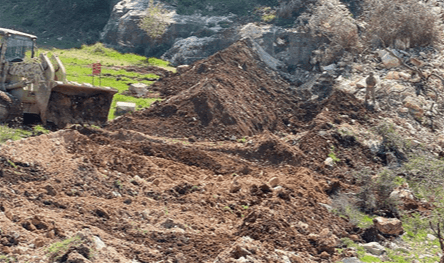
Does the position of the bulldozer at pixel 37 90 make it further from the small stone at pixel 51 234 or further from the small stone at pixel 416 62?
the small stone at pixel 416 62

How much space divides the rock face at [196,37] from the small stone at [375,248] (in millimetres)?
17525

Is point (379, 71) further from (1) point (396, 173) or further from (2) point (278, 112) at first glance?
(1) point (396, 173)

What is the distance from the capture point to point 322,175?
829 inches

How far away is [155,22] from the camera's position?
137 feet

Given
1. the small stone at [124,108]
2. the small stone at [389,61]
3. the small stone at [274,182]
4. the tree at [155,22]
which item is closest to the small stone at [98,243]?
the small stone at [274,182]

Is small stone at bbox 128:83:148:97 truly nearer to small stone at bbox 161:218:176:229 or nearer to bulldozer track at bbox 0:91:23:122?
bulldozer track at bbox 0:91:23:122

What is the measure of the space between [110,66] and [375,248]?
22862mm

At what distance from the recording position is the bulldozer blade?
22.6 metres

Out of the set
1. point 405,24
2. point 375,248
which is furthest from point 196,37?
point 375,248

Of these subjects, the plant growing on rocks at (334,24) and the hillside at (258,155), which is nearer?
the hillside at (258,155)

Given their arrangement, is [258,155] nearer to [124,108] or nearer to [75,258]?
[124,108]

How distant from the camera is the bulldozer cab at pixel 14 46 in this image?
2214 cm

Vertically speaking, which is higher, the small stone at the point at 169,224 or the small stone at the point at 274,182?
the small stone at the point at 169,224

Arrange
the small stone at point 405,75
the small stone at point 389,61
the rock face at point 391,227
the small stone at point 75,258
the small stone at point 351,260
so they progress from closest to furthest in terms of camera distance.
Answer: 1. the small stone at point 75,258
2. the small stone at point 351,260
3. the rock face at point 391,227
4. the small stone at point 405,75
5. the small stone at point 389,61
